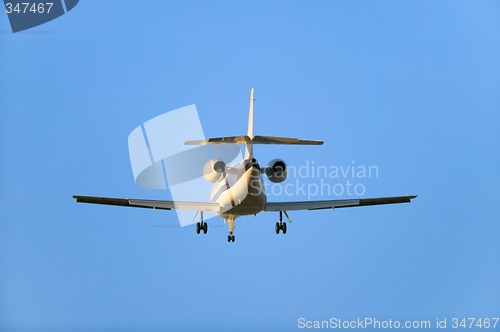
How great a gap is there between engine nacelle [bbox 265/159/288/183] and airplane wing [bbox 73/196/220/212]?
11.1 ft

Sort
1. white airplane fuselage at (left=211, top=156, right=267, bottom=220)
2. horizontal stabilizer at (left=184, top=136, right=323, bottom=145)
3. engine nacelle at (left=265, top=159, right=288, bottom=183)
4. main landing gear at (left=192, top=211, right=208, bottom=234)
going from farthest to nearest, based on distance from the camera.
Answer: main landing gear at (left=192, top=211, right=208, bottom=234), engine nacelle at (left=265, top=159, right=288, bottom=183), horizontal stabilizer at (left=184, top=136, right=323, bottom=145), white airplane fuselage at (left=211, top=156, right=267, bottom=220)

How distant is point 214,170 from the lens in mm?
47562

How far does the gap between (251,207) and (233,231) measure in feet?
16.6

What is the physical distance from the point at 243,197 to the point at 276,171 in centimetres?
367

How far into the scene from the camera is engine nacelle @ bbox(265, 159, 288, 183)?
47438 millimetres

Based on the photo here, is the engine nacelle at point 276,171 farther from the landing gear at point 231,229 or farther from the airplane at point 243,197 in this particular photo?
the landing gear at point 231,229

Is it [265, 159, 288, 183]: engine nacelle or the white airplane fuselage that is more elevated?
[265, 159, 288, 183]: engine nacelle

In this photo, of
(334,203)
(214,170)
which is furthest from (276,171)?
(334,203)

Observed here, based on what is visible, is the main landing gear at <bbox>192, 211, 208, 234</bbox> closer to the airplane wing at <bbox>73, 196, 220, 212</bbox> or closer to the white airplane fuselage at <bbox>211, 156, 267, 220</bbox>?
the airplane wing at <bbox>73, 196, 220, 212</bbox>

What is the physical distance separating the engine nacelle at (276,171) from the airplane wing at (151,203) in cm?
339

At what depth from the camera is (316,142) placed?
46.3 meters

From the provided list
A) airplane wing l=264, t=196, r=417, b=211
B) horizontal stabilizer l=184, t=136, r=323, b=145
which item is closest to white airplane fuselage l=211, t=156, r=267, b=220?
horizontal stabilizer l=184, t=136, r=323, b=145

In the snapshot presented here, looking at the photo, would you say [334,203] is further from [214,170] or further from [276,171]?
[214,170]

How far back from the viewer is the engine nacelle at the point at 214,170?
47500mm
